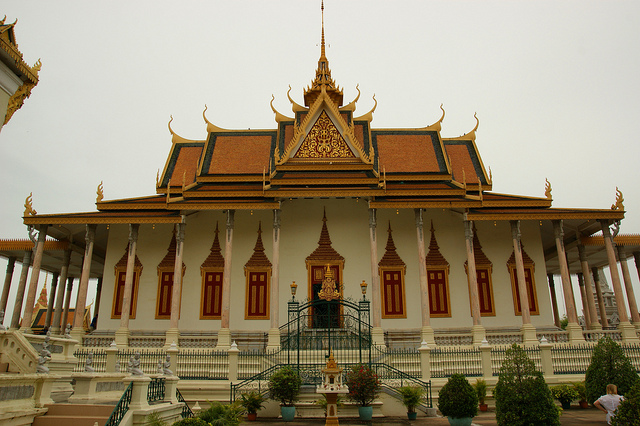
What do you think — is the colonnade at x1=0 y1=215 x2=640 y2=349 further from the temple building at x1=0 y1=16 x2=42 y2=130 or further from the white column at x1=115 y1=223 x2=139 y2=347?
the temple building at x1=0 y1=16 x2=42 y2=130

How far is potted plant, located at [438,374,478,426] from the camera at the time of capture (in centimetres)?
930

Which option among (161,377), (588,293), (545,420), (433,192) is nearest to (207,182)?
(433,192)

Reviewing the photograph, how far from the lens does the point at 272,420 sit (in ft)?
36.2

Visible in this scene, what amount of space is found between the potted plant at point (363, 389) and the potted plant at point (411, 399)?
0.64 meters

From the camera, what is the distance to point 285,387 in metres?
10.9

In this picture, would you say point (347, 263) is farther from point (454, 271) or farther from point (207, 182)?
point (207, 182)

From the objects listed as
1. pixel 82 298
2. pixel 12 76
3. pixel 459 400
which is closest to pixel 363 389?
pixel 459 400

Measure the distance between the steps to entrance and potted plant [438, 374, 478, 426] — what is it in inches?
238

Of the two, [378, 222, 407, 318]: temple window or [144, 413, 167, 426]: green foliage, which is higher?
[378, 222, 407, 318]: temple window

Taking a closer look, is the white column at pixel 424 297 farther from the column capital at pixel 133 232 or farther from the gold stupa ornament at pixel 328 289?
the column capital at pixel 133 232

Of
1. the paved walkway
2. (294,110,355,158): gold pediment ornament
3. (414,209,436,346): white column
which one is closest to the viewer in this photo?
the paved walkway

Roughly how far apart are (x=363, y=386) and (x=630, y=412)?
17.8ft

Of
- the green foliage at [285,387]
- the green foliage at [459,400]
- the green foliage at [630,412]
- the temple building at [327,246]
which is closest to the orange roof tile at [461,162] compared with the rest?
the temple building at [327,246]

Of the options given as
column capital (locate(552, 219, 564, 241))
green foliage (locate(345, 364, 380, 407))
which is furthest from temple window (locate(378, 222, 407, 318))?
green foliage (locate(345, 364, 380, 407))
